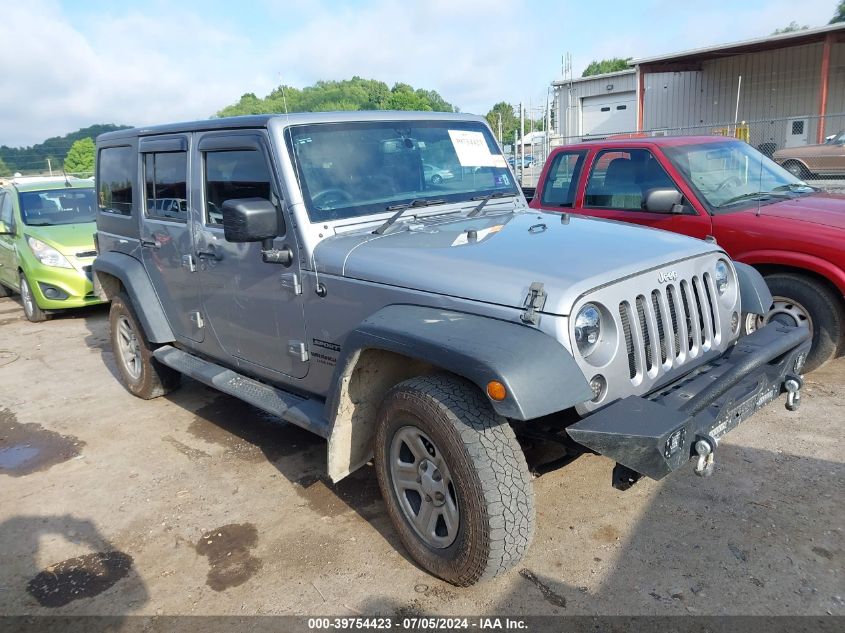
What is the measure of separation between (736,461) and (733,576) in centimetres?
110

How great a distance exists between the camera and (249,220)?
321cm

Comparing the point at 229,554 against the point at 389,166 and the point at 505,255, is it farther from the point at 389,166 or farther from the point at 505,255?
the point at 389,166

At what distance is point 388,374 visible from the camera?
10.5ft

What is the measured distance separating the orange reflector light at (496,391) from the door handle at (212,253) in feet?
7.35

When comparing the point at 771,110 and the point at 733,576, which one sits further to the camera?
the point at 771,110

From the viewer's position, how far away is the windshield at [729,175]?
536 centimetres

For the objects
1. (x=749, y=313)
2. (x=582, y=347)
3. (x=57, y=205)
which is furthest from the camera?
(x=57, y=205)

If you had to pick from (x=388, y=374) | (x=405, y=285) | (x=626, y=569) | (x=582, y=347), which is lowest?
(x=626, y=569)

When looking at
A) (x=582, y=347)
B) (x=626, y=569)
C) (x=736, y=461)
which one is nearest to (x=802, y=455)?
(x=736, y=461)

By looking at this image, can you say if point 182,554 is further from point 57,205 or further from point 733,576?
point 57,205

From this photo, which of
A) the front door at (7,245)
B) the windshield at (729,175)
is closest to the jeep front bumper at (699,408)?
the windshield at (729,175)

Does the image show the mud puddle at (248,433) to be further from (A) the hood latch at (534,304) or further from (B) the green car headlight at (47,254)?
(B) the green car headlight at (47,254)

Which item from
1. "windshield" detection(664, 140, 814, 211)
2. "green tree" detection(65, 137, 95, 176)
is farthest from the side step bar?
"green tree" detection(65, 137, 95, 176)

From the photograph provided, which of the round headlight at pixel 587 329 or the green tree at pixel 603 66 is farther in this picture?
the green tree at pixel 603 66
